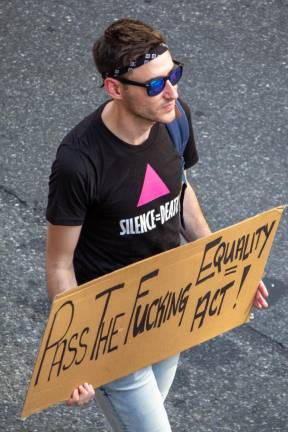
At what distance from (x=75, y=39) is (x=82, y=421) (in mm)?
3290

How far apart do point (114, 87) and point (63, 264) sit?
59 cm

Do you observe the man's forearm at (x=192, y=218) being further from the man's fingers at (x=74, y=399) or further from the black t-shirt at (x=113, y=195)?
the man's fingers at (x=74, y=399)

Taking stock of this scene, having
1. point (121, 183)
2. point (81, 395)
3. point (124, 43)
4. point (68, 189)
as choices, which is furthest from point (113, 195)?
point (81, 395)

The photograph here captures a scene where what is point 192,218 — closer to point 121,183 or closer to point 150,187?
point 150,187

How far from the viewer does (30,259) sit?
18.6ft

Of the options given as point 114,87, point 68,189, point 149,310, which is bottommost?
point 149,310

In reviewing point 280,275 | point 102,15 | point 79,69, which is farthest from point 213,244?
point 102,15

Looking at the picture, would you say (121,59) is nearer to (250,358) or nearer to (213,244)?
(213,244)

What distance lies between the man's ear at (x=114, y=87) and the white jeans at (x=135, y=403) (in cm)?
92

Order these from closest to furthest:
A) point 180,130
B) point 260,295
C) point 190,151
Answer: point 180,130
point 190,151
point 260,295

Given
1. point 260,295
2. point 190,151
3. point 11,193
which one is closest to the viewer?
point 190,151

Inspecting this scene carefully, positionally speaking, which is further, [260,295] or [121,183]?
[260,295]

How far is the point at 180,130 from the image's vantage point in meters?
3.79

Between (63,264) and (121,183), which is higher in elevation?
(121,183)
